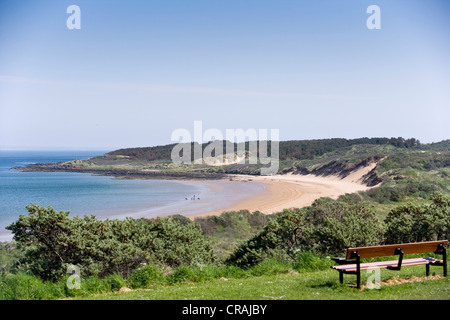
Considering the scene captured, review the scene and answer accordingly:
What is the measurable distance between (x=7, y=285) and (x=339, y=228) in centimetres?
668

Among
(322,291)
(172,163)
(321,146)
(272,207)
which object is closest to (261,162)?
(321,146)

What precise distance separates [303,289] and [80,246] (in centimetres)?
455

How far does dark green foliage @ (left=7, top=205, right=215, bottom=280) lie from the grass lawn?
1986 mm

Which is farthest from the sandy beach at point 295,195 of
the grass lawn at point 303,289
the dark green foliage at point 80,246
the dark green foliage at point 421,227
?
the grass lawn at point 303,289

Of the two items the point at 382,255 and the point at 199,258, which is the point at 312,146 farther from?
the point at 382,255

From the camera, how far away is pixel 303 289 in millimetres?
5574

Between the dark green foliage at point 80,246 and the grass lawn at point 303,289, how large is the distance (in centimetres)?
199

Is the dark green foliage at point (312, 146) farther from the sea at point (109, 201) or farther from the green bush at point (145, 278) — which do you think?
the green bush at point (145, 278)

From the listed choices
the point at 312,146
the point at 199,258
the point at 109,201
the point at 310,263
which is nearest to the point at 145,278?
the point at 199,258

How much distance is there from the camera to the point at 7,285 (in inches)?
233

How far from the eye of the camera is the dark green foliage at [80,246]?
7.70m

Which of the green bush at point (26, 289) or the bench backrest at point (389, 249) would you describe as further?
the green bush at point (26, 289)

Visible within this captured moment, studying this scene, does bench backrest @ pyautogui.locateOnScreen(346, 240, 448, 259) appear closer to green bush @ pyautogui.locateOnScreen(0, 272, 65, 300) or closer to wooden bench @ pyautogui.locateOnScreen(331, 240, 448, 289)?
wooden bench @ pyautogui.locateOnScreen(331, 240, 448, 289)

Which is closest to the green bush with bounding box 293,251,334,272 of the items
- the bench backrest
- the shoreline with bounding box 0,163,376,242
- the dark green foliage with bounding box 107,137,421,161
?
the bench backrest
